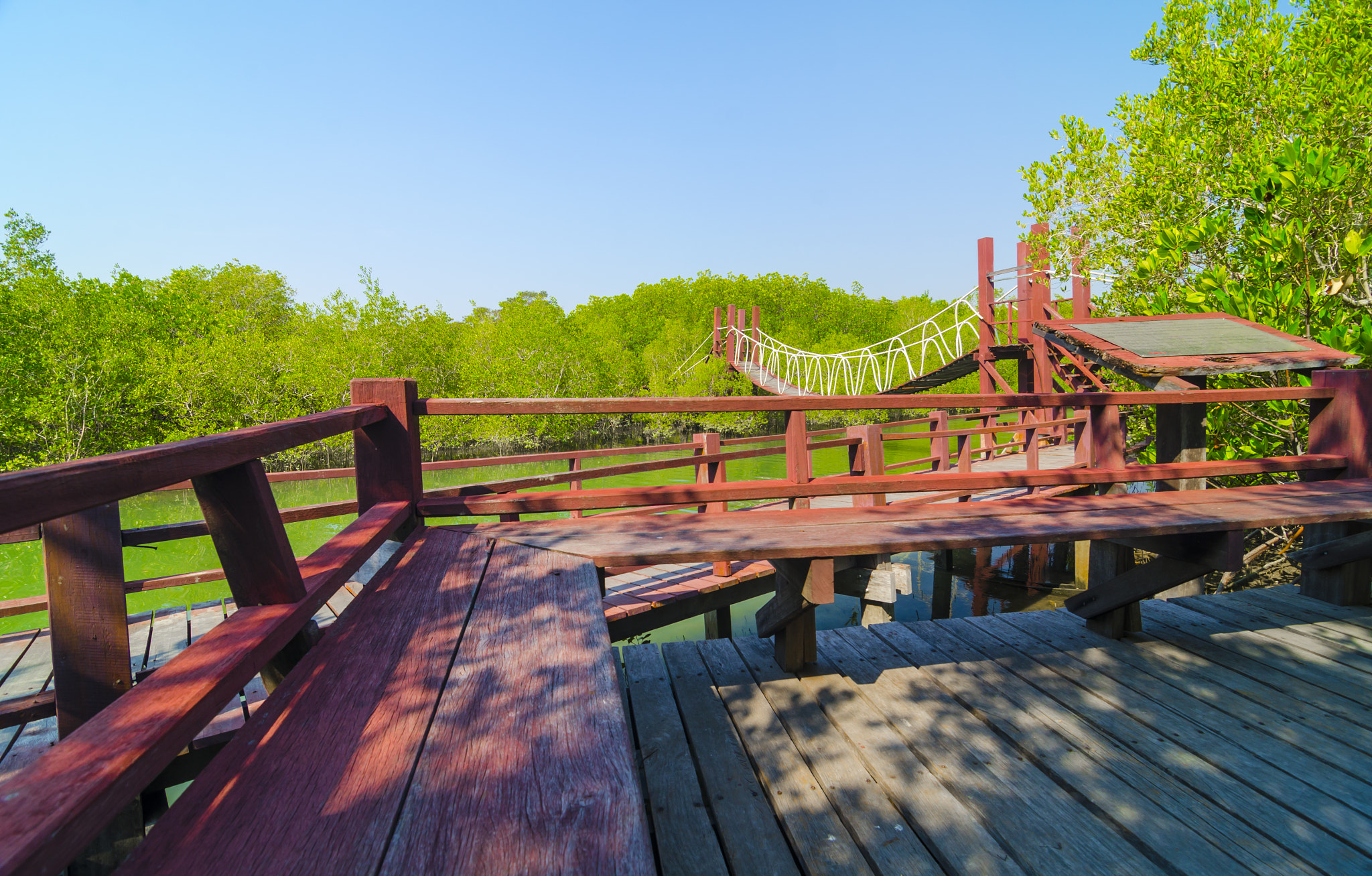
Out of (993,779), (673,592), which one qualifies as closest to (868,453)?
(673,592)

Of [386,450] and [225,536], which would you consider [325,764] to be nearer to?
[225,536]

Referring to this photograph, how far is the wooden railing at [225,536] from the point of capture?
29.0 inches

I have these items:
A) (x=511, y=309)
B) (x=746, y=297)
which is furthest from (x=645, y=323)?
(x=511, y=309)

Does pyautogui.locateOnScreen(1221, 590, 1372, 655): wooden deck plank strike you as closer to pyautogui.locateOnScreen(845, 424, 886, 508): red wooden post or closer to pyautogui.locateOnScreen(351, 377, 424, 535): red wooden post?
pyautogui.locateOnScreen(845, 424, 886, 508): red wooden post

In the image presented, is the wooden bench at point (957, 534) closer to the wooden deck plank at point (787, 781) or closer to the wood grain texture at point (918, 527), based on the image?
the wood grain texture at point (918, 527)

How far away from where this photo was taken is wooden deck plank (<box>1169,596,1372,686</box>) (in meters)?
2.47

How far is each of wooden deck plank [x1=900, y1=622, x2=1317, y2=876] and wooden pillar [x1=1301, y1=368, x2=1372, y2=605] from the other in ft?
5.80

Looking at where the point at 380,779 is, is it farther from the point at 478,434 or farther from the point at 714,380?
the point at 714,380

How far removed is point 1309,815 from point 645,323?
49.2 m

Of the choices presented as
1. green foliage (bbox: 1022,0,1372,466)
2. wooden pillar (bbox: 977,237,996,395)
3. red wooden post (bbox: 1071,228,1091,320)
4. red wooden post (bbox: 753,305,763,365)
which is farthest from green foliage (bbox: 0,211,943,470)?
green foliage (bbox: 1022,0,1372,466)

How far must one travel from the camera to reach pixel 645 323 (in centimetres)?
4972

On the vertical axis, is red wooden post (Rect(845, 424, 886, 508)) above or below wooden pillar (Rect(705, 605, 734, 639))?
above

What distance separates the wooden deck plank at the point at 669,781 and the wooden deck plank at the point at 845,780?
0.34 meters

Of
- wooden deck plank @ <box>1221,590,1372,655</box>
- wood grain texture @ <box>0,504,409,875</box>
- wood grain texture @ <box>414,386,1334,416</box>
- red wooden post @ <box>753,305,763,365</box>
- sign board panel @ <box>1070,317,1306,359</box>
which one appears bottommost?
wooden deck plank @ <box>1221,590,1372,655</box>
